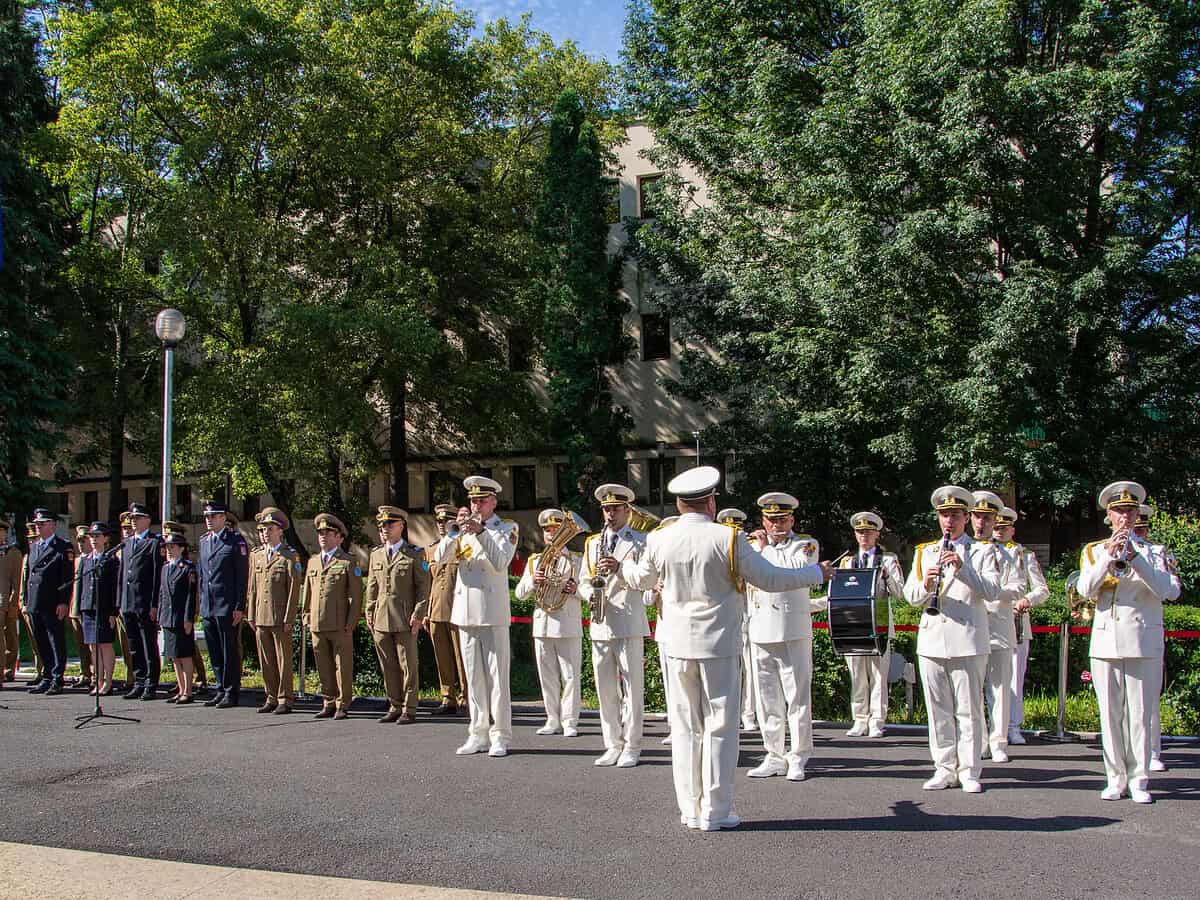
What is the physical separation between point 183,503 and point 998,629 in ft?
133

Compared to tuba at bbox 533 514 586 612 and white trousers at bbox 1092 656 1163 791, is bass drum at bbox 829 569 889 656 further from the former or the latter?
tuba at bbox 533 514 586 612

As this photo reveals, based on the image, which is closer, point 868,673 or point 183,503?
point 868,673

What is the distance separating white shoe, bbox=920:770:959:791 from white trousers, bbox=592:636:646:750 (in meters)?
2.30

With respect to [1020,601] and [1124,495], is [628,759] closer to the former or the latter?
[1020,601]

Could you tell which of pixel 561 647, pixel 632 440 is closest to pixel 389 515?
pixel 561 647

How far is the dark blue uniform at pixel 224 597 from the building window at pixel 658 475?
23294 millimetres

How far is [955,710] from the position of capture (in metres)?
7.82

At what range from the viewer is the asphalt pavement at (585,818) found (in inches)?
222

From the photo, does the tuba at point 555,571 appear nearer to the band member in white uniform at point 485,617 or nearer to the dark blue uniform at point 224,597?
the band member in white uniform at point 485,617

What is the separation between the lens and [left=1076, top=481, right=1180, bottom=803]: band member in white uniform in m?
7.22

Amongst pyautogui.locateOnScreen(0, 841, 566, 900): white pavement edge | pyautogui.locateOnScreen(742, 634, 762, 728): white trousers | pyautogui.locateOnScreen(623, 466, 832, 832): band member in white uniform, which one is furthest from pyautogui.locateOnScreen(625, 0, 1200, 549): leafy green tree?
pyautogui.locateOnScreen(0, 841, 566, 900): white pavement edge

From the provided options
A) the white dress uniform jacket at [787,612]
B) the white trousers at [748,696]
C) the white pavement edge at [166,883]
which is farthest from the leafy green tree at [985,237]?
the white pavement edge at [166,883]

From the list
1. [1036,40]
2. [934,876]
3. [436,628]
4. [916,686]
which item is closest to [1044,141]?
[1036,40]

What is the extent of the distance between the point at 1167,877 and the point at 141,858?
5.44 metres
